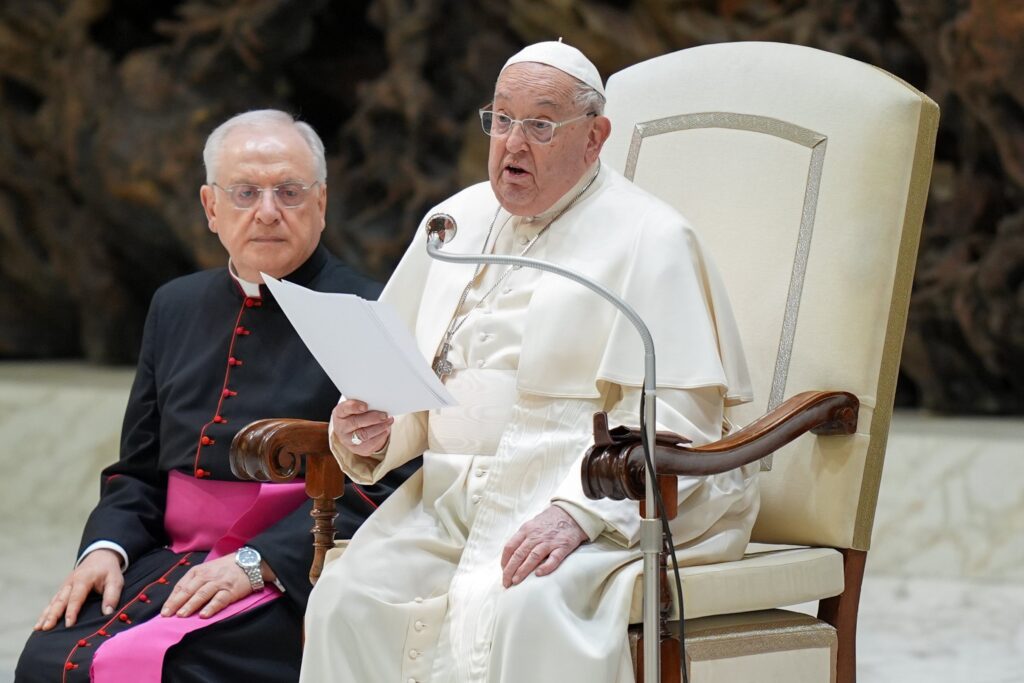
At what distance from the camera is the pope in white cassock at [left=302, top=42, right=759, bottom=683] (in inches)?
112

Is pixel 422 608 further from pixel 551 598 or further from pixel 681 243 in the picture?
pixel 681 243

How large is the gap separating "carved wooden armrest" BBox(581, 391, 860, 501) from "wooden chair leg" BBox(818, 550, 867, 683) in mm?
361

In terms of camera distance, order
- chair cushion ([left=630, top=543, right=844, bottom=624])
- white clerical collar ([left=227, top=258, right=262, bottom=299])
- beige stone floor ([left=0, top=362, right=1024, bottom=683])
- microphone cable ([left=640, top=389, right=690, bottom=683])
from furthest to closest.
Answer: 1. beige stone floor ([left=0, top=362, right=1024, bottom=683])
2. white clerical collar ([left=227, top=258, right=262, bottom=299])
3. chair cushion ([left=630, top=543, right=844, bottom=624])
4. microphone cable ([left=640, top=389, right=690, bottom=683])

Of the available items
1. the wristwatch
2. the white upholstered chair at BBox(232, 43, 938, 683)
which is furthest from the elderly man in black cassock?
the white upholstered chair at BBox(232, 43, 938, 683)

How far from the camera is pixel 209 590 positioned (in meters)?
3.31

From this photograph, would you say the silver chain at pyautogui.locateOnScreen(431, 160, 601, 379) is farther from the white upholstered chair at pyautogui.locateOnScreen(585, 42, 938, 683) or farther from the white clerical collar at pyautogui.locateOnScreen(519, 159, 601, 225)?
the white upholstered chair at pyautogui.locateOnScreen(585, 42, 938, 683)

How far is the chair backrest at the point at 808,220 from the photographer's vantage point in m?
3.32

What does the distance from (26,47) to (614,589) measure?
6.66 m

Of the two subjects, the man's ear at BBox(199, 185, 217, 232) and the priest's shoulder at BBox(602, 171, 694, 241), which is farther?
the man's ear at BBox(199, 185, 217, 232)

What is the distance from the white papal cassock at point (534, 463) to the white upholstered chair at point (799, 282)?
125 mm

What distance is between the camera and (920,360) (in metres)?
6.71

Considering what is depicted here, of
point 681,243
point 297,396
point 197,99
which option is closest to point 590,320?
point 681,243

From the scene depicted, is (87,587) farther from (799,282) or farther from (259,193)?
(799,282)

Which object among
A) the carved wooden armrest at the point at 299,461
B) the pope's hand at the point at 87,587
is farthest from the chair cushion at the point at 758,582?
the pope's hand at the point at 87,587
